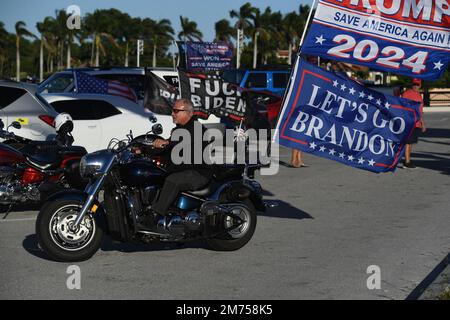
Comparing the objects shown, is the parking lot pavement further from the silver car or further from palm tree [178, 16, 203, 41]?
palm tree [178, 16, 203, 41]

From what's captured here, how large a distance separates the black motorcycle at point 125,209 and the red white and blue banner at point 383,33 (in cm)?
211

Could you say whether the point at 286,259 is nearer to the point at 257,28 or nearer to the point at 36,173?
the point at 36,173

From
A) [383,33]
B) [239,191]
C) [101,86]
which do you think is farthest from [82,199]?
[101,86]

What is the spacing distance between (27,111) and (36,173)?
3.26m

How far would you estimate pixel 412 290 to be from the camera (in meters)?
7.11

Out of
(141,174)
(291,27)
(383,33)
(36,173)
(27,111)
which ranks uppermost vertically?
(383,33)

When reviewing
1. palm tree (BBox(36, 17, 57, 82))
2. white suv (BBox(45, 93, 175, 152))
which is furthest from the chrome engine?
palm tree (BBox(36, 17, 57, 82))

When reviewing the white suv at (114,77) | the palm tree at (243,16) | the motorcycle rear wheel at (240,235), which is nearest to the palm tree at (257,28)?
the palm tree at (243,16)

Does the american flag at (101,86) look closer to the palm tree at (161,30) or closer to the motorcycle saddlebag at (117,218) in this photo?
the motorcycle saddlebag at (117,218)

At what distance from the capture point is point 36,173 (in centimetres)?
1091

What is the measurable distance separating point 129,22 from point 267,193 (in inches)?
3579

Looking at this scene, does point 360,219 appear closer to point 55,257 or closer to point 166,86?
point 55,257

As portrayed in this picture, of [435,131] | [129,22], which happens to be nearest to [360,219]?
[435,131]

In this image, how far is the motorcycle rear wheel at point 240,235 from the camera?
28.5 feet
